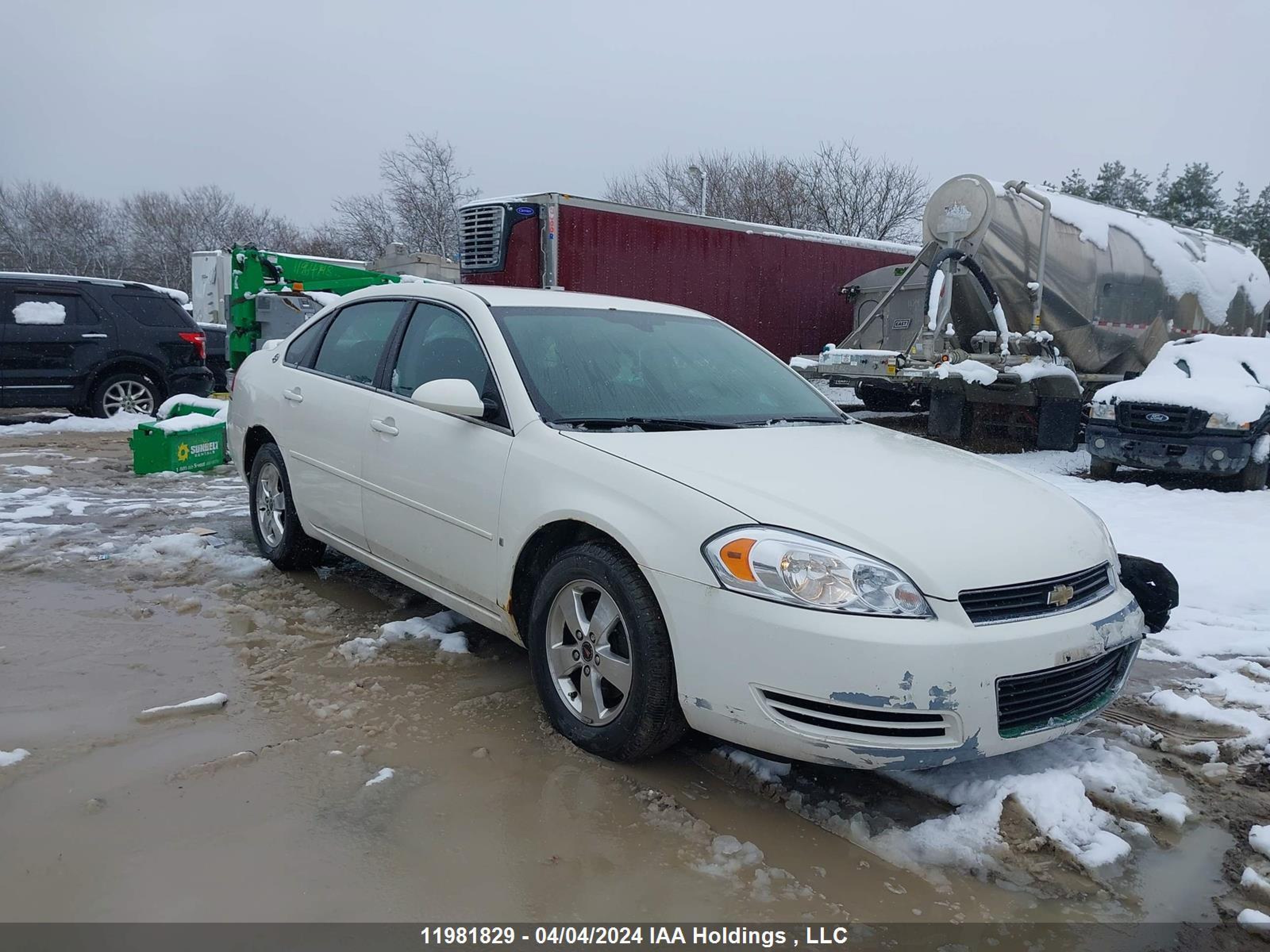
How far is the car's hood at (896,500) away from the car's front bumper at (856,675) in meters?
0.16

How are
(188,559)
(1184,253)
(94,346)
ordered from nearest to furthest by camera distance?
(188,559)
(94,346)
(1184,253)

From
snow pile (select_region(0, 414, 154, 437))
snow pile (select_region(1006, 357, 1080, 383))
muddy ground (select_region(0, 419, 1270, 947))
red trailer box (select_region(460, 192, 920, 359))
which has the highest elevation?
A: red trailer box (select_region(460, 192, 920, 359))

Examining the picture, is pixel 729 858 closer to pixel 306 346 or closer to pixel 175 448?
pixel 306 346

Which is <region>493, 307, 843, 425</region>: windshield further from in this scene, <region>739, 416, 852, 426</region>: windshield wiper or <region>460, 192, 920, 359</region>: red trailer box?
<region>460, 192, 920, 359</region>: red trailer box

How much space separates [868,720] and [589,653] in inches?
36.9

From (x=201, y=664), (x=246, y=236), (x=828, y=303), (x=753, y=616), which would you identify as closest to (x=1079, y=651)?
(x=753, y=616)

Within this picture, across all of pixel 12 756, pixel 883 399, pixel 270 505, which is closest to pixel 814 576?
pixel 12 756

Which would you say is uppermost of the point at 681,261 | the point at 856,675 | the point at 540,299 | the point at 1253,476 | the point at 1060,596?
the point at 681,261

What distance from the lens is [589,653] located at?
3.06 metres

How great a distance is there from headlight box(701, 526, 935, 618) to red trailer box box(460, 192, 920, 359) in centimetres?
968

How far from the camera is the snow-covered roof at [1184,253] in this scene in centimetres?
1156

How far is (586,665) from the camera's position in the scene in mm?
3074

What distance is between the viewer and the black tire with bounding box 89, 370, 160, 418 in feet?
37.3

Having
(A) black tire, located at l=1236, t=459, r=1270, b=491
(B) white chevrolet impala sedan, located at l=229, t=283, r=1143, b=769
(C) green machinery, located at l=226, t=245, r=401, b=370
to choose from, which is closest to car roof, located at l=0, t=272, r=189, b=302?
(C) green machinery, located at l=226, t=245, r=401, b=370
